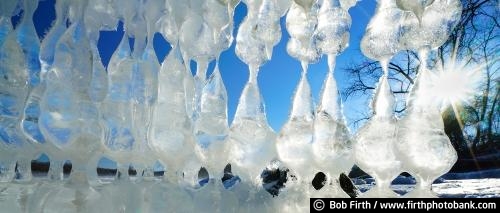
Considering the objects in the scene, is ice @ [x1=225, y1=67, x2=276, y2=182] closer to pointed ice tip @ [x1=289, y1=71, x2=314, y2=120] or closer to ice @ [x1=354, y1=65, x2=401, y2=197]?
pointed ice tip @ [x1=289, y1=71, x2=314, y2=120]

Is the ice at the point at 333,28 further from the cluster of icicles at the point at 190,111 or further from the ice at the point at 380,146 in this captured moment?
the ice at the point at 380,146

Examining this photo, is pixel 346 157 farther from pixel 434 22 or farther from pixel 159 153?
pixel 159 153

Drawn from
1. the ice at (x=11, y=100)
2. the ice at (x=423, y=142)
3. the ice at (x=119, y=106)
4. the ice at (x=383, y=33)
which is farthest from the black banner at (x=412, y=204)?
the ice at (x=11, y=100)

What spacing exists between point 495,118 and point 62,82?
2295 mm

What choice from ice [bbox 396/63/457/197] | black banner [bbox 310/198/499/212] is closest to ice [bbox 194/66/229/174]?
black banner [bbox 310/198/499/212]

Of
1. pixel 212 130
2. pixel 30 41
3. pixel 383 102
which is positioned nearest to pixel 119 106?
pixel 212 130

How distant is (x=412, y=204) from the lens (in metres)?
0.75

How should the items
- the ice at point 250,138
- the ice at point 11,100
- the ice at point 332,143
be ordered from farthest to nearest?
the ice at point 11,100 < the ice at point 250,138 < the ice at point 332,143

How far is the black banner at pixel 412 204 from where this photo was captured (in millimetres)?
732

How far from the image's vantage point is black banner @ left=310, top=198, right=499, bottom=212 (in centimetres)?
73

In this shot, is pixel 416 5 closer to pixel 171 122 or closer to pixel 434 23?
pixel 434 23

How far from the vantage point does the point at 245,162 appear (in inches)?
38.2

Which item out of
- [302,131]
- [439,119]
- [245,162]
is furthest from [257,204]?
[439,119]

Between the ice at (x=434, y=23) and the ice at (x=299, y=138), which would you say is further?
the ice at (x=299, y=138)
